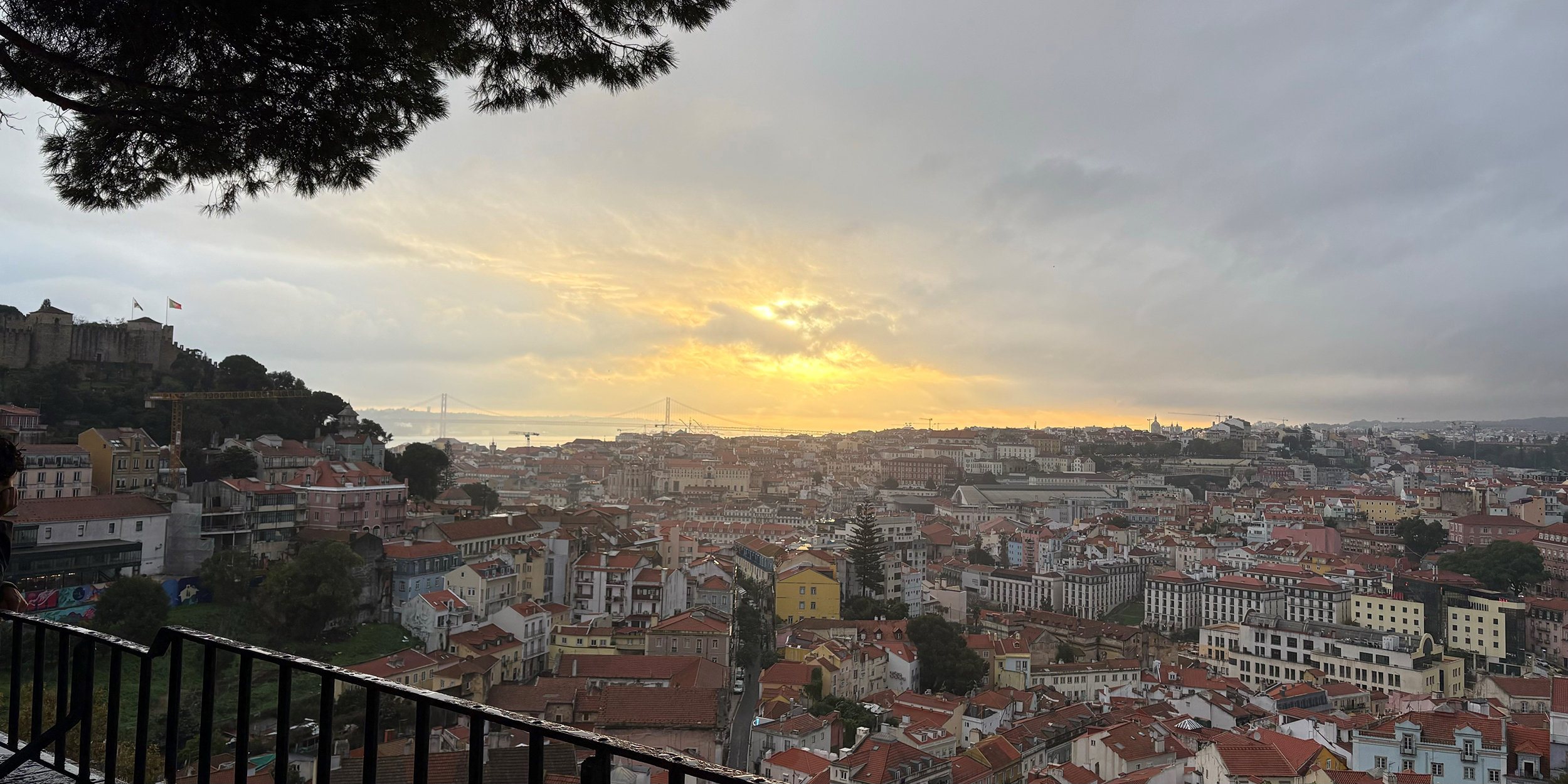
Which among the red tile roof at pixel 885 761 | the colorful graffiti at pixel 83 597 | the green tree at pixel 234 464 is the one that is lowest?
the red tile roof at pixel 885 761

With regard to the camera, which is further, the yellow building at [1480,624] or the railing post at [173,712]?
the yellow building at [1480,624]

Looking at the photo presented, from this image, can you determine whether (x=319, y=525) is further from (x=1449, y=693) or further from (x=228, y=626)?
(x=1449, y=693)

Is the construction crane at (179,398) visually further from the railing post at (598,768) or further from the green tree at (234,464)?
the railing post at (598,768)

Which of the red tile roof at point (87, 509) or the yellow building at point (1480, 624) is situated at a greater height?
the red tile roof at point (87, 509)

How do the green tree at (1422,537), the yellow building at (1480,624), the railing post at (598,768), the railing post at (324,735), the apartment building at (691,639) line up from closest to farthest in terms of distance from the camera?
1. the railing post at (598,768)
2. the railing post at (324,735)
3. the apartment building at (691,639)
4. the yellow building at (1480,624)
5. the green tree at (1422,537)

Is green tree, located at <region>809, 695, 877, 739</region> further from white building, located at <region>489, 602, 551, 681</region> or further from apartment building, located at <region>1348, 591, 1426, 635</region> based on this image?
apartment building, located at <region>1348, 591, 1426, 635</region>

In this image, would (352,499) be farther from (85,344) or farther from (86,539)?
(85,344)

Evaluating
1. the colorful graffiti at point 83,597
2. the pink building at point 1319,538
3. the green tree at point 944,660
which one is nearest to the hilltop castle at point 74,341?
the colorful graffiti at point 83,597
